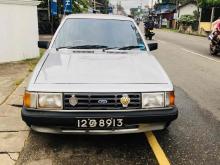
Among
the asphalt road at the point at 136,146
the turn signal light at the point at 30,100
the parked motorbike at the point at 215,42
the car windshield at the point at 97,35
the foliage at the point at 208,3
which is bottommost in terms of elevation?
the asphalt road at the point at 136,146

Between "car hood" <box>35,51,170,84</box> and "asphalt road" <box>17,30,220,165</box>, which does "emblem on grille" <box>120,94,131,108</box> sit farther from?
"asphalt road" <box>17,30,220,165</box>

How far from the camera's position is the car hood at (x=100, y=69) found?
4320mm

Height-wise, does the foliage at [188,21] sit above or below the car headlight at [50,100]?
below

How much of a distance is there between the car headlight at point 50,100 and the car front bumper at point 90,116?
0.26ft

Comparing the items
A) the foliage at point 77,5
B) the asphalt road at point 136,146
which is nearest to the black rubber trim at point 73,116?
the asphalt road at point 136,146

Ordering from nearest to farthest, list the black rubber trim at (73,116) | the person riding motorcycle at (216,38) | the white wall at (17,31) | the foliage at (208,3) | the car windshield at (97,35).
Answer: the black rubber trim at (73,116)
the car windshield at (97,35)
the white wall at (17,31)
the person riding motorcycle at (216,38)
the foliage at (208,3)

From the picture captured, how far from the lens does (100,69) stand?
4621mm

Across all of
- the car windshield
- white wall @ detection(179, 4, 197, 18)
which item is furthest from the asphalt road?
white wall @ detection(179, 4, 197, 18)

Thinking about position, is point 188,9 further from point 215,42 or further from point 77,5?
point 215,42

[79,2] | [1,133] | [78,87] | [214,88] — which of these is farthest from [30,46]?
[79,2]

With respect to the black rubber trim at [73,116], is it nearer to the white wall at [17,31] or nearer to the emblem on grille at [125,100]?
the emblem on grille at [125,100]

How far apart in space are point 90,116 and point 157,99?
83 centimetres

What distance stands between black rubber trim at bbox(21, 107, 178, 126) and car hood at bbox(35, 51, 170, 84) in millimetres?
371

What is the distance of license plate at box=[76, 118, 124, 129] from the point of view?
4105 millimetres
